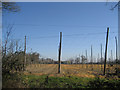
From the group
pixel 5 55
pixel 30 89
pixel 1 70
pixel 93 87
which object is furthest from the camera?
pixel 5 55

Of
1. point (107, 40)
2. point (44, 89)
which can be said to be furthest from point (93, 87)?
point (107, 40)

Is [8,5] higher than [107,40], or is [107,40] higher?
[8,5]

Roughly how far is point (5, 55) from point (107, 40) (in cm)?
1217

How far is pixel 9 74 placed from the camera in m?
6.98

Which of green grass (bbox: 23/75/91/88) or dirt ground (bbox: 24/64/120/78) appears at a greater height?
green grass (bbox: 23/75/91/88)

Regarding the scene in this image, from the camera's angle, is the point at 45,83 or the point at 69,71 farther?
the point at 69,71

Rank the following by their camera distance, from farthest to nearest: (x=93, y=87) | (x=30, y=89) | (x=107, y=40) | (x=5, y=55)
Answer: (x=107, y=40) < (x=5, y=55) < (x=93, y=87) < (x=30, y=89)

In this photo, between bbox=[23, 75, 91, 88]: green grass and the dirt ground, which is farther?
the dirt ground

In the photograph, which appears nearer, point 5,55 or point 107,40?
point 5,55

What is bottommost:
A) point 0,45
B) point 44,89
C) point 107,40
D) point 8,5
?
point 44,89

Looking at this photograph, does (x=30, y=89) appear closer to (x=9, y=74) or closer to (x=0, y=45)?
(x=9, y=74)

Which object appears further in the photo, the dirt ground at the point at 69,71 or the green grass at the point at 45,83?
the dirt ground at the point at 69,71

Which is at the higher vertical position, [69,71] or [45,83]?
[45,83]

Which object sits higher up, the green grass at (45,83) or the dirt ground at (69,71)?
the green grass at (45,83)
